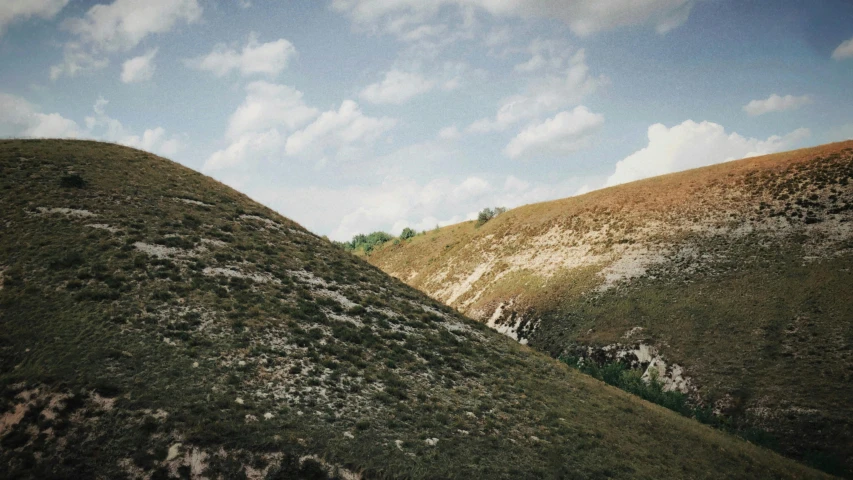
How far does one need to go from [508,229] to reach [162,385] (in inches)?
2627

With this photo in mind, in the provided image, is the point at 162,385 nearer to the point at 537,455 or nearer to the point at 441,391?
the point at 441,391

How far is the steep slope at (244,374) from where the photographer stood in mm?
12031

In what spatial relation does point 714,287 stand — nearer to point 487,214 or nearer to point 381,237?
point 487,214

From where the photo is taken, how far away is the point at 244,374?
15469 mm

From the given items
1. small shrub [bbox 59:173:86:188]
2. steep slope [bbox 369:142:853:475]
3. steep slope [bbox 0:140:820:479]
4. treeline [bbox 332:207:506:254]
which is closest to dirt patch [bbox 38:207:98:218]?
steep slope [bbox 0:140:820:479]

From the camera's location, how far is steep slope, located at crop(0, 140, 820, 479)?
12.0 metres

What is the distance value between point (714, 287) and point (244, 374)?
1701 inches

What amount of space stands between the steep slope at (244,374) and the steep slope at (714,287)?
31.7ft

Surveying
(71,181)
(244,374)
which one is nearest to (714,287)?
(244,374)

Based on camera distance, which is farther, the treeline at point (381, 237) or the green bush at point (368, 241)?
the green bush at point (368, 241)

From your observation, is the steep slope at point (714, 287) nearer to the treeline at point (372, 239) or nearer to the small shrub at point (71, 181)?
the treeline at point (372, 239)

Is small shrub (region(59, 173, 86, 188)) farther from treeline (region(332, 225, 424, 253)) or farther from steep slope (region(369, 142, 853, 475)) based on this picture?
treeline (region(332, 225, 424, 253))

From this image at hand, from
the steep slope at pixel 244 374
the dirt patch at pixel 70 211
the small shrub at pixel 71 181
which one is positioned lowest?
the steep slope at pixel 244 374

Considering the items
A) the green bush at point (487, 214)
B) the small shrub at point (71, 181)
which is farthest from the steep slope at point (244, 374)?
the green bush at point (487, 214)
